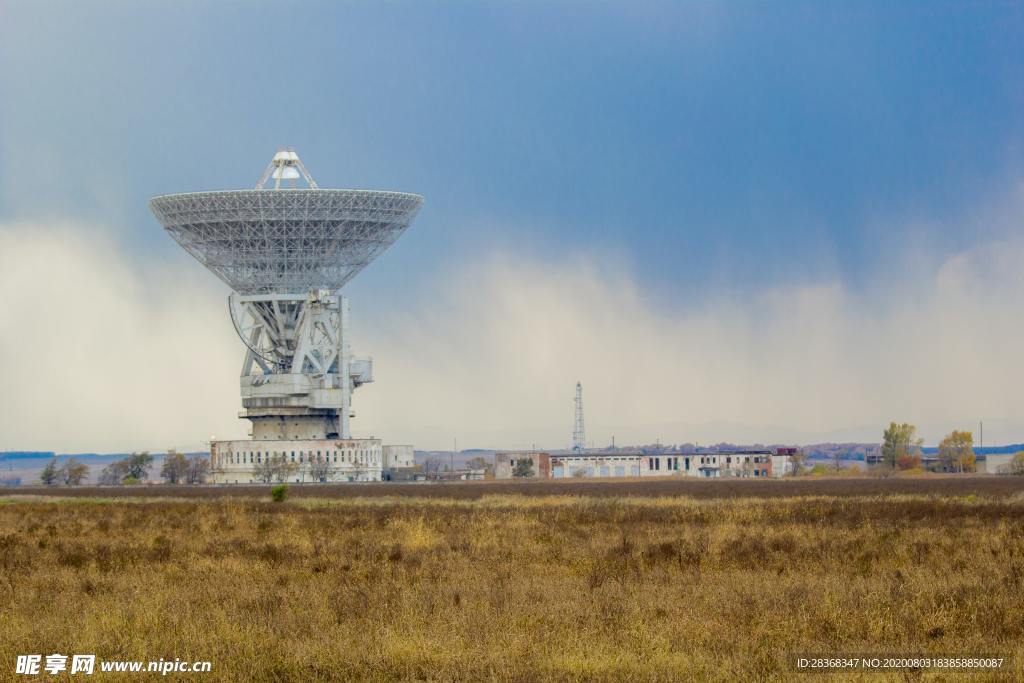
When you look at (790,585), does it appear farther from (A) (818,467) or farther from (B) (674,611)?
(A) (818,467)

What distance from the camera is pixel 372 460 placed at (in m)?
136

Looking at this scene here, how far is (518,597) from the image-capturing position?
21.3 meters

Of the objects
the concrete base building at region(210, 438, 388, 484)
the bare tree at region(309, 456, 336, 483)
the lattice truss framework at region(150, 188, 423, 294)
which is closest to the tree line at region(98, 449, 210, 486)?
the concrete base building at region(210, 438, 388, 484)

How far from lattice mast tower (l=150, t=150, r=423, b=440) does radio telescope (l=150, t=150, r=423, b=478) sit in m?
0.09

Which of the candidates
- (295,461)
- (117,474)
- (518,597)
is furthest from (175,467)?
(518,597)

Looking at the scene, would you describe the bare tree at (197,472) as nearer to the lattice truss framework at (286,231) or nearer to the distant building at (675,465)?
the lattice truss framework at (286,231)

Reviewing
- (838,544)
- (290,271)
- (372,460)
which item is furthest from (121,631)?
(372,460)

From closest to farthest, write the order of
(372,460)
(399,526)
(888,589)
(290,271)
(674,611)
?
(674,611) → (888,589) → (399,526) → (290,271) → (372,460)

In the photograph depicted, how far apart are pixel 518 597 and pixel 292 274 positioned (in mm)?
100295

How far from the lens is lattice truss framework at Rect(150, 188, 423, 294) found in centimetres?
11281

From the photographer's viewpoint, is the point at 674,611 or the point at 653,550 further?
the point at 653,550

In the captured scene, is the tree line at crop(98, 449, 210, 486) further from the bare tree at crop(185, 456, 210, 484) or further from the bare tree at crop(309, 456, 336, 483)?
the bare tree at crop(309, 456, 336, 483)

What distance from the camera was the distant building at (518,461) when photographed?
18930 cm

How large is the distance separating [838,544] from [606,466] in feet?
510
